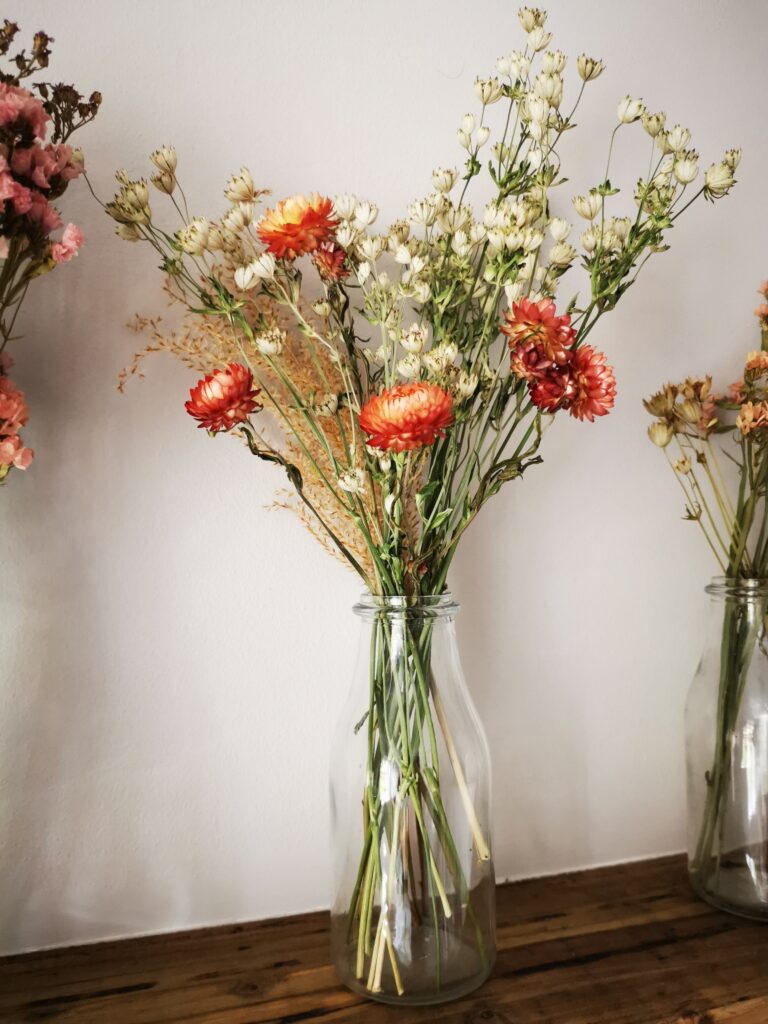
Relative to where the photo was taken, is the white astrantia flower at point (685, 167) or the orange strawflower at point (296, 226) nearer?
the orange strawflower at point (296, 226)

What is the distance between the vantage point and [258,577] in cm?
100

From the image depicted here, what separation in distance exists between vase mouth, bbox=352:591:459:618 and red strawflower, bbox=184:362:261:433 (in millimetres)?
232

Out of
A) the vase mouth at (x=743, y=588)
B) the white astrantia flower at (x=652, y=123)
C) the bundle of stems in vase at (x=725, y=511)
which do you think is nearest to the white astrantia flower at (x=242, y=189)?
the white astrantia flower at (x=652, y=123)

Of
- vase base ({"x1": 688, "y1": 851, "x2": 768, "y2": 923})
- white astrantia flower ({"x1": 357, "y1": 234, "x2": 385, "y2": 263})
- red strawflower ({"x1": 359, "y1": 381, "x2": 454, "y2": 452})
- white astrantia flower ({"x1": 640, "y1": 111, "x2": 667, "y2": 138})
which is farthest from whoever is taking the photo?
vase base ({"x1": 688, "y1": 851, "x2": 768, "y2": 923})

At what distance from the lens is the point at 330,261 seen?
2.72 feet

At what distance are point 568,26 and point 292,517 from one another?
0.75m

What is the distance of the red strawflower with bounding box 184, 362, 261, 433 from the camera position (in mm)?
757

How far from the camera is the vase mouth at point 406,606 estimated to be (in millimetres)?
850

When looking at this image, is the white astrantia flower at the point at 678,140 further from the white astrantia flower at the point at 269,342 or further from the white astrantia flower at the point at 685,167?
the white astrantia flower at the point at 269,342

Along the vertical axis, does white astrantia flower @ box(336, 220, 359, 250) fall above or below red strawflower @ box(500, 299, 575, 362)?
above

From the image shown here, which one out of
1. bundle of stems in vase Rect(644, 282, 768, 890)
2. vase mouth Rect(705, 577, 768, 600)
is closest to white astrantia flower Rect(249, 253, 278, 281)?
bundle of stems in vase Rect(644, 282, 768, 890)

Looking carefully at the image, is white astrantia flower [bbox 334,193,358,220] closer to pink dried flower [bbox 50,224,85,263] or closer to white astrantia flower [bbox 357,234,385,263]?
white astrantia flower [bbox 357,234,385,263]

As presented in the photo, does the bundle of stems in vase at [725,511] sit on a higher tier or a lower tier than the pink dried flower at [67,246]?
lower

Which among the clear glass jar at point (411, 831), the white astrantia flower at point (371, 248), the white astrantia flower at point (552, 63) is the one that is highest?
the white astrantia flower at point (552, 63)
